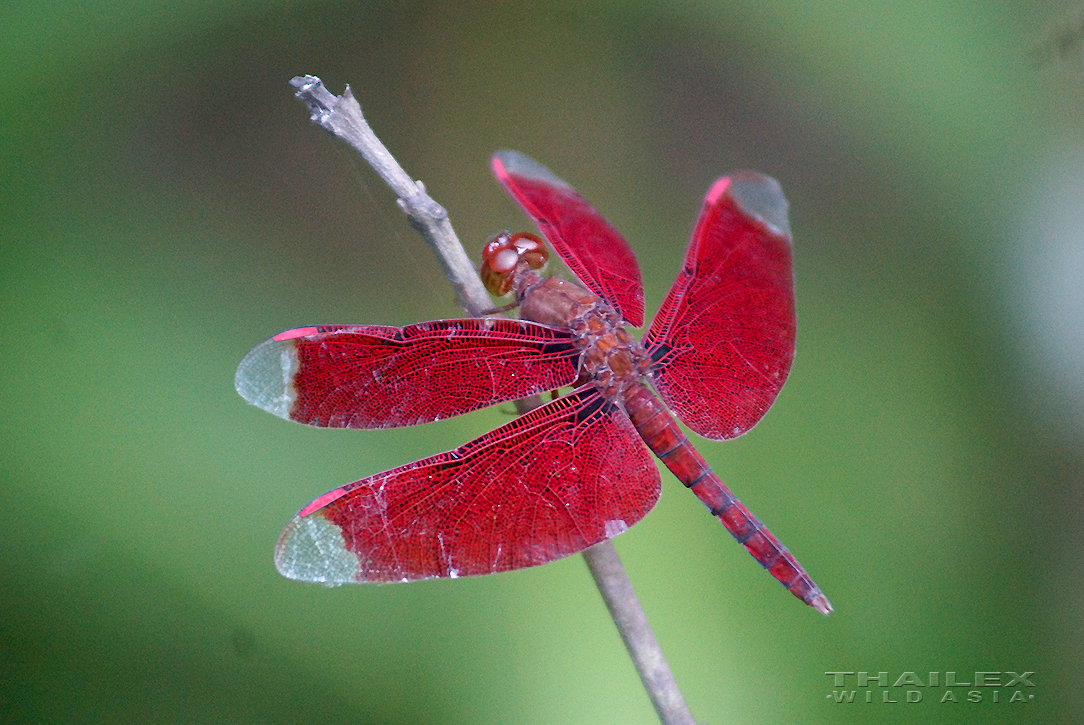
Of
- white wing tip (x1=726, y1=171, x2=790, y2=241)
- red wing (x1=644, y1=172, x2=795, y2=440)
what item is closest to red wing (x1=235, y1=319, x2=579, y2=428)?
red wing (x1=644, y1=172, x2=795, y2=440)

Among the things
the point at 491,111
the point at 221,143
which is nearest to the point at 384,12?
the point at 491,111

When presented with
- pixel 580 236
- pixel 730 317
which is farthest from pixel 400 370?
pixel 730 317

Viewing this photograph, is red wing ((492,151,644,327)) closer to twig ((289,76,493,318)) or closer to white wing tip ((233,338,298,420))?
twig ((289,76,493,318))

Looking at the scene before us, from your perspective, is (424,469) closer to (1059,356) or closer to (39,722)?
(39,722)

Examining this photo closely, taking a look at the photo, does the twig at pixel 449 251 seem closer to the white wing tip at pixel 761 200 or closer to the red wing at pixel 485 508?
the red wing at pixel 485 508

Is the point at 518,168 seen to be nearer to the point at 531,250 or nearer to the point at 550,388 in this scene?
the point at 531,250

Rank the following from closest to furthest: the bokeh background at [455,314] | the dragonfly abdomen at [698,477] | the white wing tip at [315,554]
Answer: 1. the white wing tip at [315,554]
2. the dragonfly abdomen at [698,477]
3. the bokeh background at [455,314]

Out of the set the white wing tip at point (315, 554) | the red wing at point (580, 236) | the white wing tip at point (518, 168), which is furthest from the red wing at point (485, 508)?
the white wing tip at point (518, 168)
